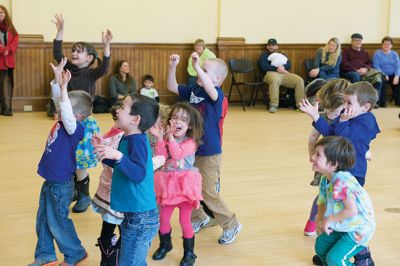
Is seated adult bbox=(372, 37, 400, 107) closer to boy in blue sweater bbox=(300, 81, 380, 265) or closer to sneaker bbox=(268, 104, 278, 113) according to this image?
sneaker bbox=(268, 104, 278, 113)

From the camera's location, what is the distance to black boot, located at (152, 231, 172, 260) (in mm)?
3918

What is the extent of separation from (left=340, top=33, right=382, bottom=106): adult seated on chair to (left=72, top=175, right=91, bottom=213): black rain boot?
764 centimetres

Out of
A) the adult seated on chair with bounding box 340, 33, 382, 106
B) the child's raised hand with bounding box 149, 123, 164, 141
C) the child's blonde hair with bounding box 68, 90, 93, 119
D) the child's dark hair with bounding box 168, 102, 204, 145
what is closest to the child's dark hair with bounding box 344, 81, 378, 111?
the child's dark hair with bounding box 168, 102, 204, 145

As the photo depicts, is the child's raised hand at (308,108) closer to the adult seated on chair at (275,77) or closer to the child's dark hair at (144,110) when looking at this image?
the child's dark hair at (144,110)

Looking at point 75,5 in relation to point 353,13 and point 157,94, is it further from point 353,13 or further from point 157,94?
point 353,13

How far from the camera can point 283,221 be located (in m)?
4.75

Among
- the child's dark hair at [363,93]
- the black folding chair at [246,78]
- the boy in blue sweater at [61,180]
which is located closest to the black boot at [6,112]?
the black folding chair at [246,78]

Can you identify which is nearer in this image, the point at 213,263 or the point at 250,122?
the point at 213,263

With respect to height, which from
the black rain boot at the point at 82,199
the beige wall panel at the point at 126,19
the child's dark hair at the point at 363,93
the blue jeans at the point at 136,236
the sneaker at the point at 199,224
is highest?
the beige wall panel at the point at 126,19

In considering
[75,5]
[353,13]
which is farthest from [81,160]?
[353,13]

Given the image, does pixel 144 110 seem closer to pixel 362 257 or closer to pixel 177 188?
pixel 177 188

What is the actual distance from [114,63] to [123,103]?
7.42 m

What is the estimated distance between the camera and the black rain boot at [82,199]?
480cm

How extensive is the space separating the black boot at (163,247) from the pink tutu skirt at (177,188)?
0.28m
